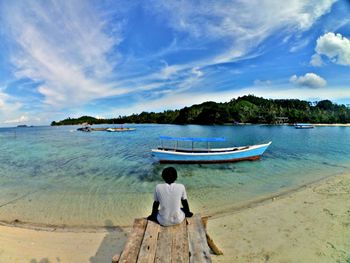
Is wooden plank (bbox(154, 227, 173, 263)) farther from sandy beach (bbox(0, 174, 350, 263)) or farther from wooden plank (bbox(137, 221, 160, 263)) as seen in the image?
sandy beach (bbox(0, 174, 350, 263))

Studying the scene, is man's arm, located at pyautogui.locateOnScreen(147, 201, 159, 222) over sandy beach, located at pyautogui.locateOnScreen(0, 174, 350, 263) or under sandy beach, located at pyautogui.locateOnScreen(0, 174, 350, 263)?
over

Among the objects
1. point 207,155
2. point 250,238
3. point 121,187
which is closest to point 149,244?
point 250,238

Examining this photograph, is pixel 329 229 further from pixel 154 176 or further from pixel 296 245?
pixel 154 176

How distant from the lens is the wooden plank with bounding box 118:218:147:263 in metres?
3.43

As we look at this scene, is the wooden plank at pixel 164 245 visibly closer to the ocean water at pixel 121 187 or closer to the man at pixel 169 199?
the man at pixel 169 199

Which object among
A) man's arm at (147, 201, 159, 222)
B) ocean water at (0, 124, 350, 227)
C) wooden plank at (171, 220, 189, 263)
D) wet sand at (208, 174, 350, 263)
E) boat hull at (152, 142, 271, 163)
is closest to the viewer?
A: wooden plank at (171, 220, 189, 263)

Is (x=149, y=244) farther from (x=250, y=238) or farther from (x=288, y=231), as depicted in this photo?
(x=288, y=231)

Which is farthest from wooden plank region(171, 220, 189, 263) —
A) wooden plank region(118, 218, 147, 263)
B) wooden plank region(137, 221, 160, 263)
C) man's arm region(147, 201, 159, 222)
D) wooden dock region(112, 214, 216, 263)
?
wooden plank region(118, 218, 147, 263)

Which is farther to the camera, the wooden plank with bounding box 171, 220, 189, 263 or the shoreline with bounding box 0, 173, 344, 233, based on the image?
the shoreline with bounding box 0, 173, 344, 233

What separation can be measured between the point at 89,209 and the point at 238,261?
7.42 metres

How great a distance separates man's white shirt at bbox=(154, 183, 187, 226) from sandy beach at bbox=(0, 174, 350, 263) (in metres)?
2.44

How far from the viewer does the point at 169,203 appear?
4402mm

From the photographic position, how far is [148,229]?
4215 mm

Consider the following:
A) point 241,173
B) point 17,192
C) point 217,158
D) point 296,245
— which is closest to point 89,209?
point 17,192
